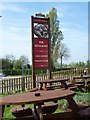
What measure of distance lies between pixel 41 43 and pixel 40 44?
5 cm

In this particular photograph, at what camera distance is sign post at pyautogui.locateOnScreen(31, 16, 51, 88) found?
30.0 feet

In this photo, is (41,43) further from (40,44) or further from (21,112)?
(21,112)

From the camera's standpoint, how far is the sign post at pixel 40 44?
30.0 feet

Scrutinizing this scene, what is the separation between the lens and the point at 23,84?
11.9 m

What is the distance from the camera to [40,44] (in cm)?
944

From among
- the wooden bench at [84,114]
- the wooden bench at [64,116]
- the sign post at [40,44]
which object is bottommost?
the wooden bench at [64,116]

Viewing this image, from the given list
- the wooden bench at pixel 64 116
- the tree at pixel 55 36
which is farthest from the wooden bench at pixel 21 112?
the tree at pixel 55 36

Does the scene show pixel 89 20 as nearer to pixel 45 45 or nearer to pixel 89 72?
pixel 45 45

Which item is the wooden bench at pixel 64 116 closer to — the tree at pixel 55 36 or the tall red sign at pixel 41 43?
the tall red sign at pixel 41 43

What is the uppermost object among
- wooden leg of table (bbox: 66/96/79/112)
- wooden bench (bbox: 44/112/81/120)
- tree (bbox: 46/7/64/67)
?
tree (bbox: 46/7/64/67)

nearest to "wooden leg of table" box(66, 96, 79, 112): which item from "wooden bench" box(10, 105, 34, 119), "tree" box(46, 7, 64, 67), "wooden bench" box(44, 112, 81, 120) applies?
"wooden bench" box(44, 112, 81, 120)

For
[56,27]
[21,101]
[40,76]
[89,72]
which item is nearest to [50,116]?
[21,101]

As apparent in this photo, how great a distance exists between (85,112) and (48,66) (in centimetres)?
549

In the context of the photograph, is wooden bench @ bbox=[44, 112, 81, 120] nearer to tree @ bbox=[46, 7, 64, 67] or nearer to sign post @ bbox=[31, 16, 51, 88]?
sign post @ bbox=[31, 16, 51, 88]
